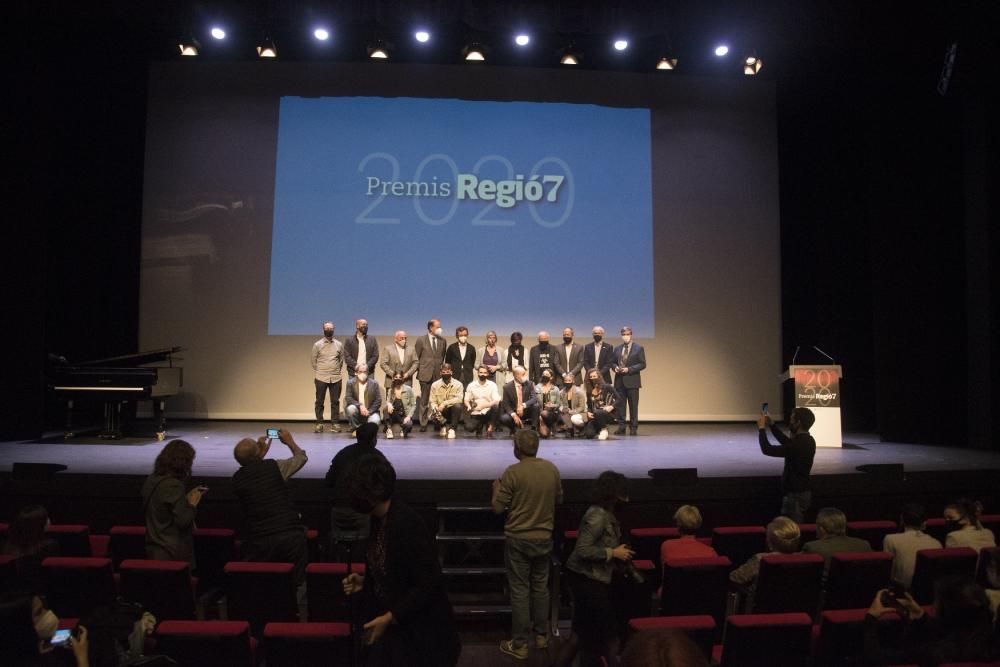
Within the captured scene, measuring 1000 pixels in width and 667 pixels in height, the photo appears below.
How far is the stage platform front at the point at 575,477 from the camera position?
5.50 metres

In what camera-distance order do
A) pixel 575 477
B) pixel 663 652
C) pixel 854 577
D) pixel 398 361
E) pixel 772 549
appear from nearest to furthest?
1. pixel 663 652
2. pixel 854 577
3. pixel 772 549
4. pixel 575 477
5. pixel 398 361

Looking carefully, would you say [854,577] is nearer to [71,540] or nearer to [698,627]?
[698,627]

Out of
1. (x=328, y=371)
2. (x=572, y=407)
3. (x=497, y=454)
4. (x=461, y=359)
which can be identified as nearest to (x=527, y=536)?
(x=497, y=454)

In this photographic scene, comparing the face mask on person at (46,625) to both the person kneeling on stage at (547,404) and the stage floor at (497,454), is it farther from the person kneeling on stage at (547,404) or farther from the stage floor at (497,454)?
the person kneeling on stage at (547,404)

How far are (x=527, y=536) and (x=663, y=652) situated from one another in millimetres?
2785

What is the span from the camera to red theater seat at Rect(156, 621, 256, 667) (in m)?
2.61

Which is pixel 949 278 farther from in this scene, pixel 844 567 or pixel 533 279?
pixel 844 567

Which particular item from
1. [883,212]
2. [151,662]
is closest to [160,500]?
[151,662]

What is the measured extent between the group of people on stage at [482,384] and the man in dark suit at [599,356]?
0.01m

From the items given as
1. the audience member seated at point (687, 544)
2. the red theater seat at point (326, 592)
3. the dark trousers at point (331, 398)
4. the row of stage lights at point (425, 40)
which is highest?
the row of stage lights at point (425, 40)

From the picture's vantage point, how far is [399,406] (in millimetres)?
8930

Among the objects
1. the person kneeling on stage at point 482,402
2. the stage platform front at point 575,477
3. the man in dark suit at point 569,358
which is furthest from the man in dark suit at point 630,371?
the person kneeling on stage at point 482,402

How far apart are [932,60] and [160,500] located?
342 inches

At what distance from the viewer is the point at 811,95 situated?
33.7 feet
